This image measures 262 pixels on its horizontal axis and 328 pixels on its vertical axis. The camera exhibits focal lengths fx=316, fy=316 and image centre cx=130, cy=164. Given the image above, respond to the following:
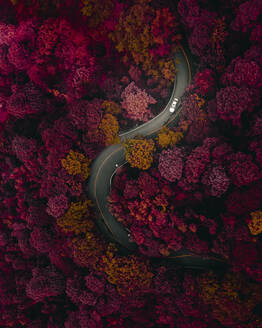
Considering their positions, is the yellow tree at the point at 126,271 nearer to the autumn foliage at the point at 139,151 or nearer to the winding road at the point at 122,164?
the autumn foliage at the point at 139,151

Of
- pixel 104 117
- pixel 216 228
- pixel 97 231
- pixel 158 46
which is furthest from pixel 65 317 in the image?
pixel 158 46

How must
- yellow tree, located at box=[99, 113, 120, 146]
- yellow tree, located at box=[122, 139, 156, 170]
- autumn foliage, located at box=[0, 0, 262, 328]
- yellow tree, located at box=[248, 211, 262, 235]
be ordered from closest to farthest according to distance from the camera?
yellow tree, located at box=[248, 211, 262, 235], autumn foliage, located at box=[0, 0, 262, 328], yellow tree, located at box=[122, 139, 156, 170], yellow tree, located at box=[99, 113, 120, 146]

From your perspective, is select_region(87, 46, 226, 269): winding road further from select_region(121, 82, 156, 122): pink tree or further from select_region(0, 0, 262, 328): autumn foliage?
select_region(121, 82, 156, 122): pink tree

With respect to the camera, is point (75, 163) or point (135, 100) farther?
point (75, 163)

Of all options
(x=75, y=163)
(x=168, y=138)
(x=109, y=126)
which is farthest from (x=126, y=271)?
(x=109, y=126)

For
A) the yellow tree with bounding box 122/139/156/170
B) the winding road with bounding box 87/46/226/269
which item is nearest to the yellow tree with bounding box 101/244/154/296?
the winding road with bounding box 87/46/226/269

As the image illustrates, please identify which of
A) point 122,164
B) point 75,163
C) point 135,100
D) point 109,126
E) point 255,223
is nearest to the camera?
point 255,223

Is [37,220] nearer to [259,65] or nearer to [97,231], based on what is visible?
[97,231]

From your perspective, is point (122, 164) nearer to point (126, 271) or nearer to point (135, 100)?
point (135, 100)
